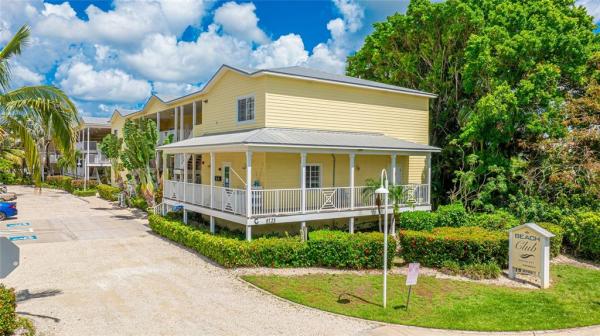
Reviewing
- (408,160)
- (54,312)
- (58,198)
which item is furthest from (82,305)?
(58,198)

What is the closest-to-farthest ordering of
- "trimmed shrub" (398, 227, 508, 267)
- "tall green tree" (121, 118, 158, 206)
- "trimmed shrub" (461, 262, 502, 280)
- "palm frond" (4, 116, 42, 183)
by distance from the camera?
"palm frond" (4, 116, 42, 183) → "trimmed shrub" (461, 262, 502, 280) → "trimmed shrub" (398, 227, 508, 267) → "tall green tree" (121, 118, 158, 206)

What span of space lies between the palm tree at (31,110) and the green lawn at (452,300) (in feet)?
22.4

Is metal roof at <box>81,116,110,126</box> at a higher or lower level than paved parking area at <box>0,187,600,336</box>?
higher

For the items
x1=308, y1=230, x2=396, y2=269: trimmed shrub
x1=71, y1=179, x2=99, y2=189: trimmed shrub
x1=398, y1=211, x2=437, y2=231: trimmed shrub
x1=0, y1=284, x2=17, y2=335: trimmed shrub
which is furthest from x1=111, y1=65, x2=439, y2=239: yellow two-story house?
x1=71, y1=179, x2=99, y2=189: trimmed shrub

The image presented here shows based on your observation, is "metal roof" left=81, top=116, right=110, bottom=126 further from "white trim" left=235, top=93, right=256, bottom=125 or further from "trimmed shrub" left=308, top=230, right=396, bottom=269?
"trimmed shrub" left=308, top=230, right=396, bottom=269

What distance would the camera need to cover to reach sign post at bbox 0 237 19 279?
7.82m

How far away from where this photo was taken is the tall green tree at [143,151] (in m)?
25.2

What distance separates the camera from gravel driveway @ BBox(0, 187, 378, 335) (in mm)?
9570

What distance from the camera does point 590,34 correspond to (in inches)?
859

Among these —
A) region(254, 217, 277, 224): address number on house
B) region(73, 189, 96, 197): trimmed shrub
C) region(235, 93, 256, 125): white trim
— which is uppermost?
region(235, 93, 256, 125): white trim

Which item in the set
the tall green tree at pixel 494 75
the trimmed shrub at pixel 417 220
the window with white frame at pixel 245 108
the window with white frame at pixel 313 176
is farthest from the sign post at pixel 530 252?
the window with white frame at pixel 245 108

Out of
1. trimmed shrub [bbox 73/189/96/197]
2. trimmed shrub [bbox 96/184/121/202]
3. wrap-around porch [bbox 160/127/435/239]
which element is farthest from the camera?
trimmed shrub [bbox 73/189/96/197]

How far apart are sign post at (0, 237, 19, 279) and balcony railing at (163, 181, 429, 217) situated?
8.45m

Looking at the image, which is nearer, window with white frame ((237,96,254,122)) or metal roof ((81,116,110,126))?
window with white frame ((237,96,254,122))
